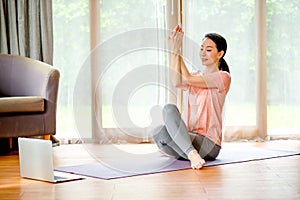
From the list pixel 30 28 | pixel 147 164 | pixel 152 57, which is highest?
pixel 30 28

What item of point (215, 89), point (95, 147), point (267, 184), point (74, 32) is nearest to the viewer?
point (267, 184)

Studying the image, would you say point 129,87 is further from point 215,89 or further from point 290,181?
point 290,181

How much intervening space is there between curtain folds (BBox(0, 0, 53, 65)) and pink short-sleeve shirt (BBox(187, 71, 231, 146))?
1721 mm

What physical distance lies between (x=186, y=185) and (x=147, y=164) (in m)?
0.73

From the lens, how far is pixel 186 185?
2.93 m

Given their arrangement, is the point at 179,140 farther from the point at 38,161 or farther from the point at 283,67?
the point at 283,67

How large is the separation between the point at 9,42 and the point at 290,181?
2.87 metres

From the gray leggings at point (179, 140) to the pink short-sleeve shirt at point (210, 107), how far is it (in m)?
0.06

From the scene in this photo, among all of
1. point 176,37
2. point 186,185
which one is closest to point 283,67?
point 176,37

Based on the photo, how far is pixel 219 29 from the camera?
5105 mm

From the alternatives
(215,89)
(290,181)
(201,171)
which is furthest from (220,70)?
(290,181)

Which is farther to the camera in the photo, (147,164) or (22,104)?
(22,104)

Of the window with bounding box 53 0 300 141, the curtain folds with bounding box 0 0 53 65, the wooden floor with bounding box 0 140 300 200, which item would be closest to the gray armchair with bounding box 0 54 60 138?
the curtain folds with bounding box 0 0 53 65

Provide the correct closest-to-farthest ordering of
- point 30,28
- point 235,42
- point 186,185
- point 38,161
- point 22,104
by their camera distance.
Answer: point 186,185 → point 38,161 → point 22,104 → point 30,28 → point 235,42
